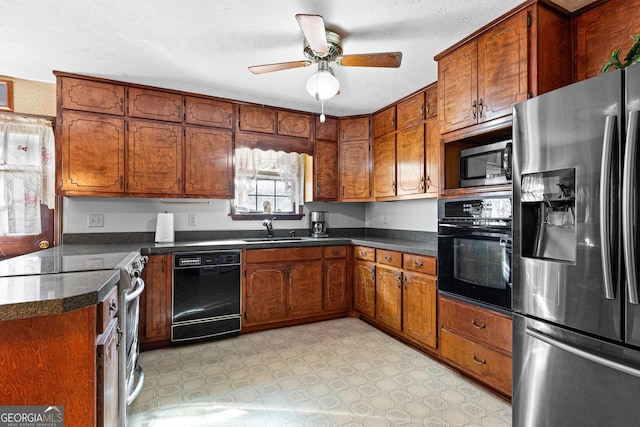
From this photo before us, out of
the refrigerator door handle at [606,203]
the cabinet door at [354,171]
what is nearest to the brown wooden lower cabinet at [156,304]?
Result: the cabinet door at [354,171]

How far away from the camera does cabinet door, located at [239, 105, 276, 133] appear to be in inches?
142

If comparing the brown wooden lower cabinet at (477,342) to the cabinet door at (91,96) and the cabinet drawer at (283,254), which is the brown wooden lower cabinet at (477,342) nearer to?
the cabinet drawer at (283,254)

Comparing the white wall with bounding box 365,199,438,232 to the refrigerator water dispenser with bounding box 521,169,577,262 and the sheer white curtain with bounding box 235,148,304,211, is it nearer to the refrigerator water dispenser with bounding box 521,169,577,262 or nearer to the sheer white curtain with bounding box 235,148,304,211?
the sheer white curtain with bounding box 235,148,304,211

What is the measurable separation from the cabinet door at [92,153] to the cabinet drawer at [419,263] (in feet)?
9.20

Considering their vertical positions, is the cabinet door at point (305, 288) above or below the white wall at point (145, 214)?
below

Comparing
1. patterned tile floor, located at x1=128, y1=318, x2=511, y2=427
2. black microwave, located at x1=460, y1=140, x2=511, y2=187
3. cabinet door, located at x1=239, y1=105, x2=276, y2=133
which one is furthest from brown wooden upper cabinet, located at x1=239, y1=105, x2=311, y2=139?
patterned tile floor, located at x1=128, y1=318, x2=511, y2=427

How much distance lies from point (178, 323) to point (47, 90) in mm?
2560

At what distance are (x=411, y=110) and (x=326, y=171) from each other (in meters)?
1.25

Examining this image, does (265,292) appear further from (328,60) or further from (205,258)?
(328,60)

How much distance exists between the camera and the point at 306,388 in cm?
228

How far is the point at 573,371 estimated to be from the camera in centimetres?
140

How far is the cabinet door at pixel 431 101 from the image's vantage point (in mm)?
3061

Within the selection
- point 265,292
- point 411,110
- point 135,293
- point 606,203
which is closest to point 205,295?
point 265,292

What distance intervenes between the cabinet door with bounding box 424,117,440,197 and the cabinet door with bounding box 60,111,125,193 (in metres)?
2.95
